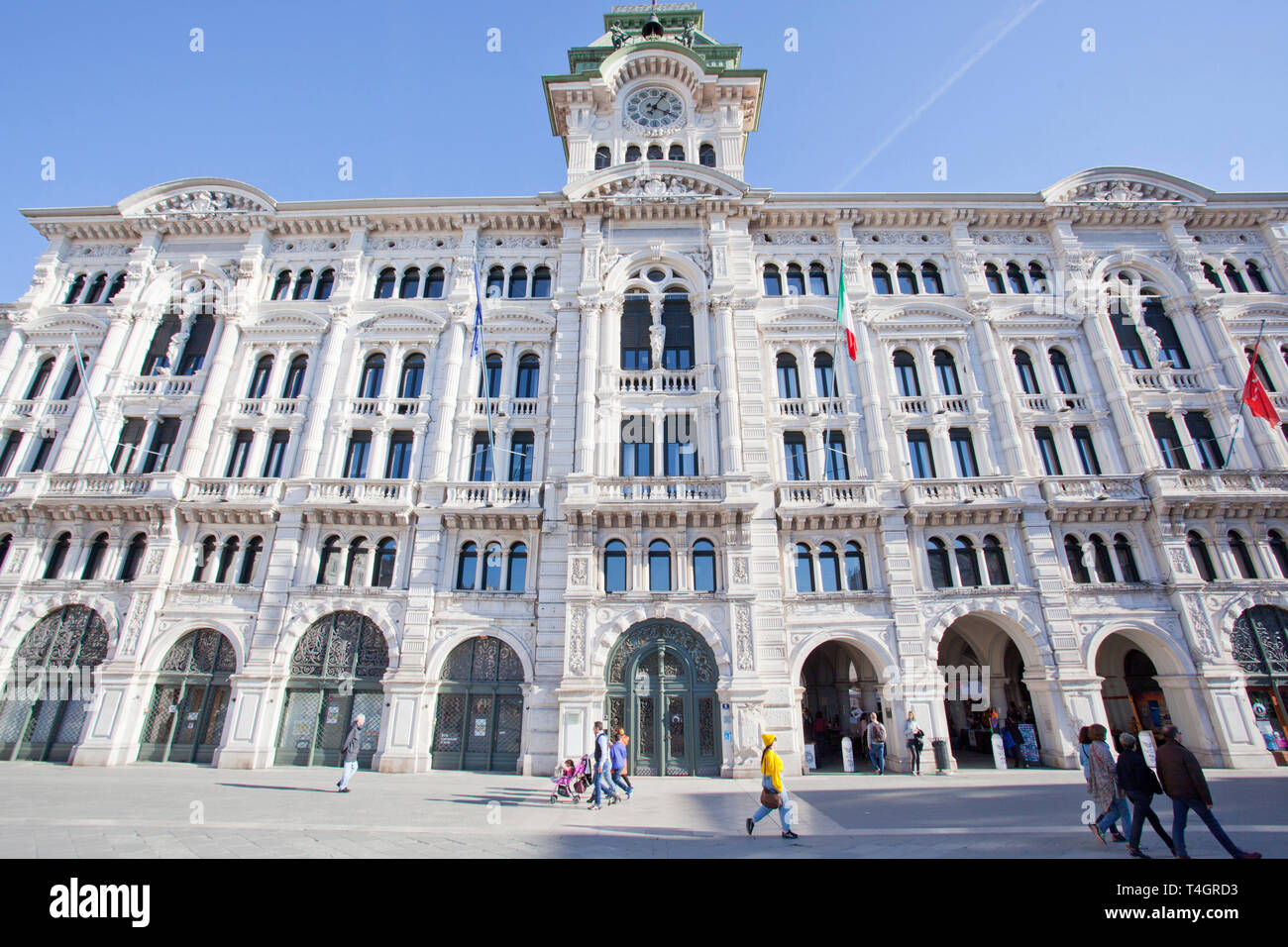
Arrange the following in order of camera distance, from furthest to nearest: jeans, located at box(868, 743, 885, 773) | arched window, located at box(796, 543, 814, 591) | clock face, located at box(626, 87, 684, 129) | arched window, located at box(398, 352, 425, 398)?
1. clock face, located at box(626, 87, 684, 129)
2. arched window, located at box(398, 352, 425, 398)
3. arched window, located at box(796, 543, 814, 591)
4. jeans, located at box(868, 743, 885, 773)

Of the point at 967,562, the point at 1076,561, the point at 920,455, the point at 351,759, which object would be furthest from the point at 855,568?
the point at 351,759

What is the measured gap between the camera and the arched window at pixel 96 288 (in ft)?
94.7

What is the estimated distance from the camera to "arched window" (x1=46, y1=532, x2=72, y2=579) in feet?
78.0

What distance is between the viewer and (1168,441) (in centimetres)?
2545

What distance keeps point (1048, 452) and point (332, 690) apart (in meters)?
29.9

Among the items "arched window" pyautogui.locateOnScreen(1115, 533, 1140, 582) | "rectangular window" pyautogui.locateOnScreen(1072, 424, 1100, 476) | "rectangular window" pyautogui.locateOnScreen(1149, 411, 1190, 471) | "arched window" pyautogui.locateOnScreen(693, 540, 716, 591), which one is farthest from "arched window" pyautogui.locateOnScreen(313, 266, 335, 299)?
"rectangular window" pyautogui.locateOnScreen(1149, 411, 1190, 471)

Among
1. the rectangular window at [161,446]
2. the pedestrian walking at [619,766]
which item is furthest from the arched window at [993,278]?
the rectangular window at [161,446]

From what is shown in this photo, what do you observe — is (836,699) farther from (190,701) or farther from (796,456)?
(190,701)

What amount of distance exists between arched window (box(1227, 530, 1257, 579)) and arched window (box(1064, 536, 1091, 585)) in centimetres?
551

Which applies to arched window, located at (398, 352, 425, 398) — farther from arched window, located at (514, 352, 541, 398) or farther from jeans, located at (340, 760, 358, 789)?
jeans, located at (340, 760, 358, 789)

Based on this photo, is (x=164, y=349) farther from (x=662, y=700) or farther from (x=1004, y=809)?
(x=1004, y=809)

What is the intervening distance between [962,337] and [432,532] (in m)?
24.2

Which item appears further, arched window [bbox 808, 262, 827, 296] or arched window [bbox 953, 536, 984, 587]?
arched window [bbox 808, 262, 827, 296]

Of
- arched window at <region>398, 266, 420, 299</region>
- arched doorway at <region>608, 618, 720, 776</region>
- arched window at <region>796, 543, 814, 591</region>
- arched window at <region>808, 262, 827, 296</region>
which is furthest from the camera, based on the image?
arched window at <region>398, 266, 420, 299</region>
